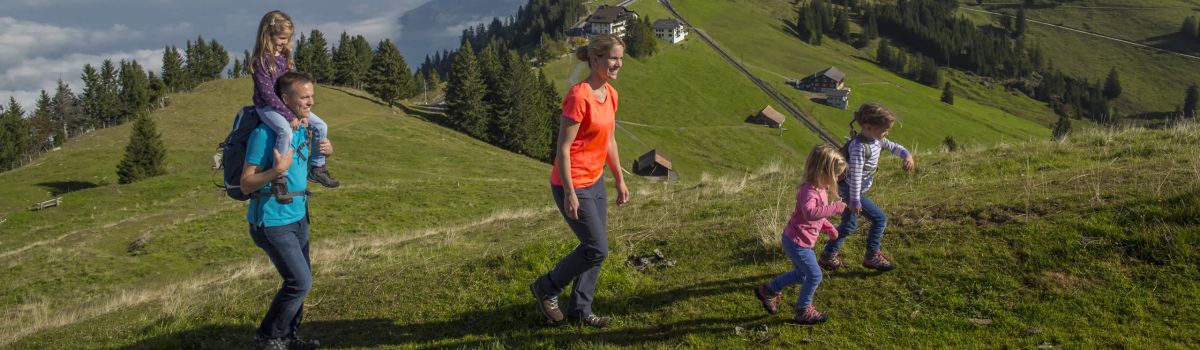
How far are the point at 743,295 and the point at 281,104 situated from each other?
534cm

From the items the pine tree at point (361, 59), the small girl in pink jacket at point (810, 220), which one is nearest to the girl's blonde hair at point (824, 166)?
the small girl in pink jacket at point (810, 220)

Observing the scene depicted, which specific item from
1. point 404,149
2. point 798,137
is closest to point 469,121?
point 404,149

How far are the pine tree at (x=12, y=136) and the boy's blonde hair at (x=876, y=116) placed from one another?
369ft

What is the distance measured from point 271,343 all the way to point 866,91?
154 meters

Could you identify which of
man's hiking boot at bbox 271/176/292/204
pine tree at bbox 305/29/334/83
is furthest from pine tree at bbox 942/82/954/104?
man's hiking boot at bbox 271/176/292/204

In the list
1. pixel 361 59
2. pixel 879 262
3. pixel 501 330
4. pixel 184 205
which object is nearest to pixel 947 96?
pixel 361 59

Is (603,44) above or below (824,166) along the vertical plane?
above

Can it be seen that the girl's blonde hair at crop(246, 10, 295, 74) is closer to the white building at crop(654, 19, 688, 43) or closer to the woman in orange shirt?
the woman in orange shirt

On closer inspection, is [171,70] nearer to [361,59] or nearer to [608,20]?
[361,59]

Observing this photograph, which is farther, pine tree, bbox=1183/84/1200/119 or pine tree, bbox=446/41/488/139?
pine tree, bbox=1183/84/1200/119

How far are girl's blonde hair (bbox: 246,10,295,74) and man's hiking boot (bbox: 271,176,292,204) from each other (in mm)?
1185

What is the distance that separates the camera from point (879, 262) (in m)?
7.65

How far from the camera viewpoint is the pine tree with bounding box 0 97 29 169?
286ft

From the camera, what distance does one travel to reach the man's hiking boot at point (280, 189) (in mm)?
6473
